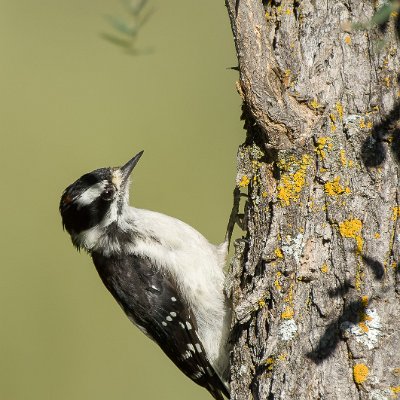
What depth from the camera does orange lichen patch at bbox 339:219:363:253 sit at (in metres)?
2.95

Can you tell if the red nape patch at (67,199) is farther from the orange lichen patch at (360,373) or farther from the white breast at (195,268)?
the orange lichen patch at (360,373)

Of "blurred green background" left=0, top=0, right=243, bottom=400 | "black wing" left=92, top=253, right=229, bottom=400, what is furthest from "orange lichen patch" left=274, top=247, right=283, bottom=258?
"blurred green background" left=0, top=0, right=243, bottom=400

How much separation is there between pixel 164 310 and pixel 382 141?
6.27 ft

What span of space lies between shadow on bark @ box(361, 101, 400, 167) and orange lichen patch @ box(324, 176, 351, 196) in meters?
0.13

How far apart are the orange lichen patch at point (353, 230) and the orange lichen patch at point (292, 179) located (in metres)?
0.26

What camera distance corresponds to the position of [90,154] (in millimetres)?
7711

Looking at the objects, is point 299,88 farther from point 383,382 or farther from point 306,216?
point 383,382

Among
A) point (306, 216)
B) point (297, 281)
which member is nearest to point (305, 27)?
point (306, 216)

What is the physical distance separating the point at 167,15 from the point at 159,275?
448 cm

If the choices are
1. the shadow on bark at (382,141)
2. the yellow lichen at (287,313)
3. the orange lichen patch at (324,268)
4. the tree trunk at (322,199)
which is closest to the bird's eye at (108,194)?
the tree trunk at (322,199)

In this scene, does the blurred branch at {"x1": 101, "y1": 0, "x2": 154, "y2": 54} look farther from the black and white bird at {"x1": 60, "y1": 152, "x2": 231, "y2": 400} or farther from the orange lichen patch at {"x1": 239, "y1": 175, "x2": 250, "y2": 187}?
the black and white bird at {"x1": 60, "y1": 152, "x2": 231, "y2": 400}

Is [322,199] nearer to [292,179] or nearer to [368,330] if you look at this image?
[292,179]

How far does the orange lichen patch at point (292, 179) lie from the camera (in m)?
3.12

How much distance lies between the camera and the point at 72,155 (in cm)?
777
